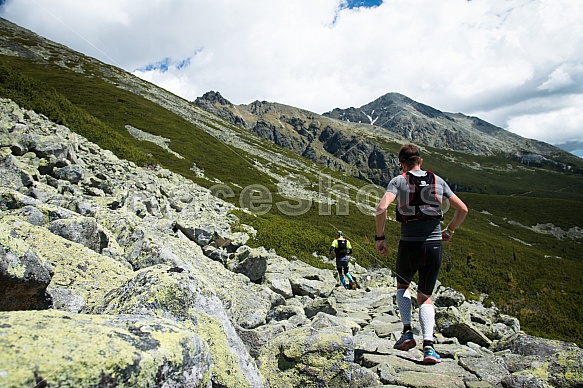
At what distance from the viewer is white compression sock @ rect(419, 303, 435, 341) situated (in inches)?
195

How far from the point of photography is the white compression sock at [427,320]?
16.3 ft

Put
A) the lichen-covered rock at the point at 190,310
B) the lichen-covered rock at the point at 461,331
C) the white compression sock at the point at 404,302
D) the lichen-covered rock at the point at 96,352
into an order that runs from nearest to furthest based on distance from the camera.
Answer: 1. the lichen-covered rock at the point at 96,352
2. the lichen-covered rock at the point at 190,310
3. the white compression sock at the point at 404,302
4. the lichen-covered rock at the point at 461,331

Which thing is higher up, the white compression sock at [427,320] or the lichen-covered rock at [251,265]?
the white compression sock at [427,320]

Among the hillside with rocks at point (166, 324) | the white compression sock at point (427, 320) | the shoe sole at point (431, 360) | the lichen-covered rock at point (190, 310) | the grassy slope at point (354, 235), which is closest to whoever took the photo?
the hillside with rocks at point (166, 324)

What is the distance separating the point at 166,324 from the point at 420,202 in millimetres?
3890

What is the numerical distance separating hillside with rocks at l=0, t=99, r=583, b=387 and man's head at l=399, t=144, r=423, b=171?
9.47 feet

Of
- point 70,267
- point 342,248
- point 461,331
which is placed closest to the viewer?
point 70,267

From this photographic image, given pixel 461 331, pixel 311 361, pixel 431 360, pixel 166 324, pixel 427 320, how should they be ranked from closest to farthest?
pixel 166 324, pixel 311 361, pixel 431 360, pixel 427 320, pixel 461 331

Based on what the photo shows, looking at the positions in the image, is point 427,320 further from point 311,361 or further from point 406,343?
point 311,361

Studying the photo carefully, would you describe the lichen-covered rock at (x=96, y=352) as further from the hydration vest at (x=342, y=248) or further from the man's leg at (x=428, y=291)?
the hydration vest at (x=342, y=248)

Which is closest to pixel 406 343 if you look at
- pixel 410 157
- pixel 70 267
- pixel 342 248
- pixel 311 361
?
pixel 311 361

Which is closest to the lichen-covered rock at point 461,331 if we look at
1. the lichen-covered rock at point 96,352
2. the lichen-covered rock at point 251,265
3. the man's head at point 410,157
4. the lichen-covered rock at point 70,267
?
the man's head at point 410,157

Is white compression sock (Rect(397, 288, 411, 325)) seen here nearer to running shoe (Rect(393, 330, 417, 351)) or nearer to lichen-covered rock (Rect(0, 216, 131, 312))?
running shoe (Rect(393, 330, 417, 351))

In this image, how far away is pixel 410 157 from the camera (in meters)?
5.32
